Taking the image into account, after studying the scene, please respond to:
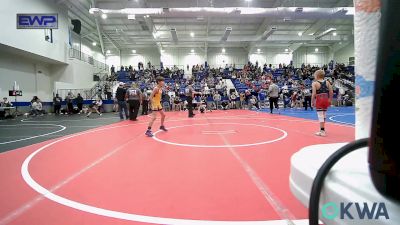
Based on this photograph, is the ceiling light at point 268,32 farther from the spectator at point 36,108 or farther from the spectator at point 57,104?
the spectator at point 36,108

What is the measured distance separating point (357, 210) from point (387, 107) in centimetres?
22

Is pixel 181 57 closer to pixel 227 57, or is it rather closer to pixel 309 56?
pixel 227 57

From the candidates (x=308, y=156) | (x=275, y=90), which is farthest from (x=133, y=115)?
(x=308, y=156)

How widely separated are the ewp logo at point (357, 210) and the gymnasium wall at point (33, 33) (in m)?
19.5

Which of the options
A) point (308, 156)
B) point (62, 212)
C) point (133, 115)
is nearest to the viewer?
point (308, 156)

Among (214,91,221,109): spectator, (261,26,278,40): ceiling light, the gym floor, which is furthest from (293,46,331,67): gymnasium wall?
the gym floor

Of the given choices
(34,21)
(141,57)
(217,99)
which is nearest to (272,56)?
(141,57)

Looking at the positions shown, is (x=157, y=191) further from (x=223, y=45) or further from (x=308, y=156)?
(x=223, y=45)

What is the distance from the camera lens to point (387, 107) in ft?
1.55

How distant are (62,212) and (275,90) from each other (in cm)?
1175

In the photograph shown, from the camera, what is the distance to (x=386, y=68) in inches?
18.5

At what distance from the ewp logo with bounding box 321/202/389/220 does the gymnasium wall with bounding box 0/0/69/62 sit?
1953 cm

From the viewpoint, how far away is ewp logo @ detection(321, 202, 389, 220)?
1.65 feet

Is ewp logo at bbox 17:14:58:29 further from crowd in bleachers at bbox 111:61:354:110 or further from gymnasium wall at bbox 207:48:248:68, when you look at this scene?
gymnasium wall at bbox 207:48:248:68
